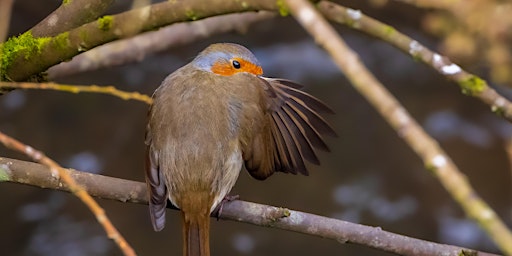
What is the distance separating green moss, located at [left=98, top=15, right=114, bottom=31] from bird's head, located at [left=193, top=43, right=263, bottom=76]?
774mm

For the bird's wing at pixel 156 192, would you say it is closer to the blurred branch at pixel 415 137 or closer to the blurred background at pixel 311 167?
the blurred branch at pixel 415 137

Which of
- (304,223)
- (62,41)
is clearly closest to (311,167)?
(304,223)

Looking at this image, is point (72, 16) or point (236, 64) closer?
point (72, 16)

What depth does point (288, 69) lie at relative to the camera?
17.8 ft

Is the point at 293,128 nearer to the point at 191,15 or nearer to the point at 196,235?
the point at 196,235

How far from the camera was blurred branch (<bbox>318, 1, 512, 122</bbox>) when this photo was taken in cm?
160

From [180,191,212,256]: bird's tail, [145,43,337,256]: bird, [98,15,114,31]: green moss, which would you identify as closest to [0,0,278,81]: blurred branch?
[98,15,114,31]: green moss

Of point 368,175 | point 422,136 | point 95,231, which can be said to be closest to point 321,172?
point 368,175

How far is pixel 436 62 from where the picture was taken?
1.65 metres

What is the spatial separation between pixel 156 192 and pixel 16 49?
0.56 meters

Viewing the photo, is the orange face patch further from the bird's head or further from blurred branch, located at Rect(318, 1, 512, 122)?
blurred branch, located at Rect(318, 1, 512, 122)

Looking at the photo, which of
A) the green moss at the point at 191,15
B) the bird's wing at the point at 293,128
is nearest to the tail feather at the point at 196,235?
the bird's wing at the point at 293,128

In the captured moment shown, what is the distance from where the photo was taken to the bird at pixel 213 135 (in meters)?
2.63

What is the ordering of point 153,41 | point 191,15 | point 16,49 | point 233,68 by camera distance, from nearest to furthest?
point 191,15, point 16,49, point 233,68, point 153,41
